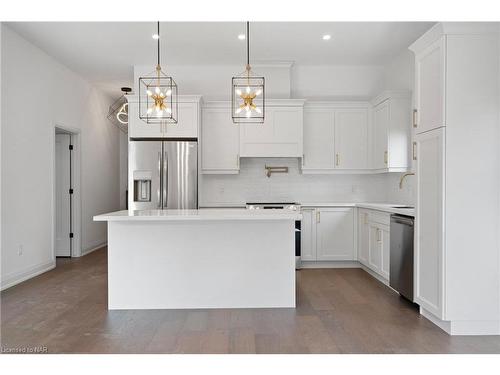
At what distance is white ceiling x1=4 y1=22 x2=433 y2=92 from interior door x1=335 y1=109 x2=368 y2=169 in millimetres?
777

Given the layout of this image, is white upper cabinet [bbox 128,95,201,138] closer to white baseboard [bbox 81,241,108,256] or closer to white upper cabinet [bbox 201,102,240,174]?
white upper cabinet [bbox 201,102,240,174]

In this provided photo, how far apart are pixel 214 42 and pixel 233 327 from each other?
11.2 feet

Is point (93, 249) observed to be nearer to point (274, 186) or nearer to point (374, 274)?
point (274, 186)

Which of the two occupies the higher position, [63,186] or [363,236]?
[63,186]

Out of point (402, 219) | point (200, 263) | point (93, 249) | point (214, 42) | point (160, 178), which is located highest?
point (214, 42)

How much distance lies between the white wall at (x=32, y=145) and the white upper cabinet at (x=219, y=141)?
208cm

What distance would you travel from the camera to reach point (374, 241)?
4723 millimetres

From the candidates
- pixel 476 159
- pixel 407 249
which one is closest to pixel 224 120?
pixel 407 249

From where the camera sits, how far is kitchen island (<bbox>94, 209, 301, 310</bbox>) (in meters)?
3.57

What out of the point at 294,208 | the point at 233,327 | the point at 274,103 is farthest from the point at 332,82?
the point at 233,327

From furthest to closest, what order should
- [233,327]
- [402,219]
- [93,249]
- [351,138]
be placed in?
[93,249]
[351,138]
[402,219]
[233,327]

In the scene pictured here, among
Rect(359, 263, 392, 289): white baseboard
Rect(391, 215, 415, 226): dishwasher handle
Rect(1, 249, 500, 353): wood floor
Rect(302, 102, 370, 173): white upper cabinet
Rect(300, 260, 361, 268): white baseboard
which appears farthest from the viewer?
Rect(302, 102, 370, 173): white upper cabinet

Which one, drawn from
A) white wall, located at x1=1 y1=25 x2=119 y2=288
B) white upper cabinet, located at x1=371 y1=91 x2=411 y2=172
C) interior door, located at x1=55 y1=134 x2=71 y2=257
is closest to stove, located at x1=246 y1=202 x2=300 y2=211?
white upper cabinet, located at x1=371 y1=91 x2=411 y2=172

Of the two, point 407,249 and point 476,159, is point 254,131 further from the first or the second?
point 476,159
